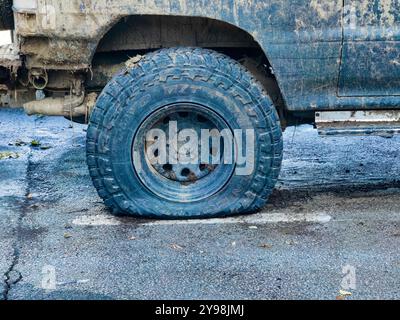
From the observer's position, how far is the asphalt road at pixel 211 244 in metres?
4.03

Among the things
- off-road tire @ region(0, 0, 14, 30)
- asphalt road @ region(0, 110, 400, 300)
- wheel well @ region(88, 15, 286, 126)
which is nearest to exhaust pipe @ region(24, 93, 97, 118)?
wheel well @ region(88, 15, 286, 126)

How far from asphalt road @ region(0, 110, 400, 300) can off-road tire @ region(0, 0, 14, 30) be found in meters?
1.14

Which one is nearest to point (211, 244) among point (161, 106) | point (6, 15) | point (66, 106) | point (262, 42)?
point (161, 106)

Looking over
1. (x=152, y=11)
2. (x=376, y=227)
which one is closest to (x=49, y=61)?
(x=152, y=11)

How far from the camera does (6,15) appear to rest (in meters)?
5.24

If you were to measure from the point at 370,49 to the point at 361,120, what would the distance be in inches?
17.2

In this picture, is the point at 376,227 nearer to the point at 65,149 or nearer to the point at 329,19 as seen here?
the point at 329,19

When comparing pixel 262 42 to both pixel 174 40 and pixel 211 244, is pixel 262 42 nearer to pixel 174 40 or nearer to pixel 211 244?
pixel 174 40

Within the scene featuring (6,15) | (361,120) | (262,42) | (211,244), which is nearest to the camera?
(211,244)

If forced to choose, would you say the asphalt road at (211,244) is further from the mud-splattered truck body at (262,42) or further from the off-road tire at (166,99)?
the mud-splattered truck body at (262,42)

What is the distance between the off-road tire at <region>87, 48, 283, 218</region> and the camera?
4.93 metres

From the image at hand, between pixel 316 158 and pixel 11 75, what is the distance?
268 cm

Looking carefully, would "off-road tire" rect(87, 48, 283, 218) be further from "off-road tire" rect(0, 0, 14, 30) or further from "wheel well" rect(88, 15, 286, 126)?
"off-road tire" rect(0, 0, 14, 30)

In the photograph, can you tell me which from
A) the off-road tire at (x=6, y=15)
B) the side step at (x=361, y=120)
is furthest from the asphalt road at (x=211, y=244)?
the off-road tire at (x=6, y=15)
